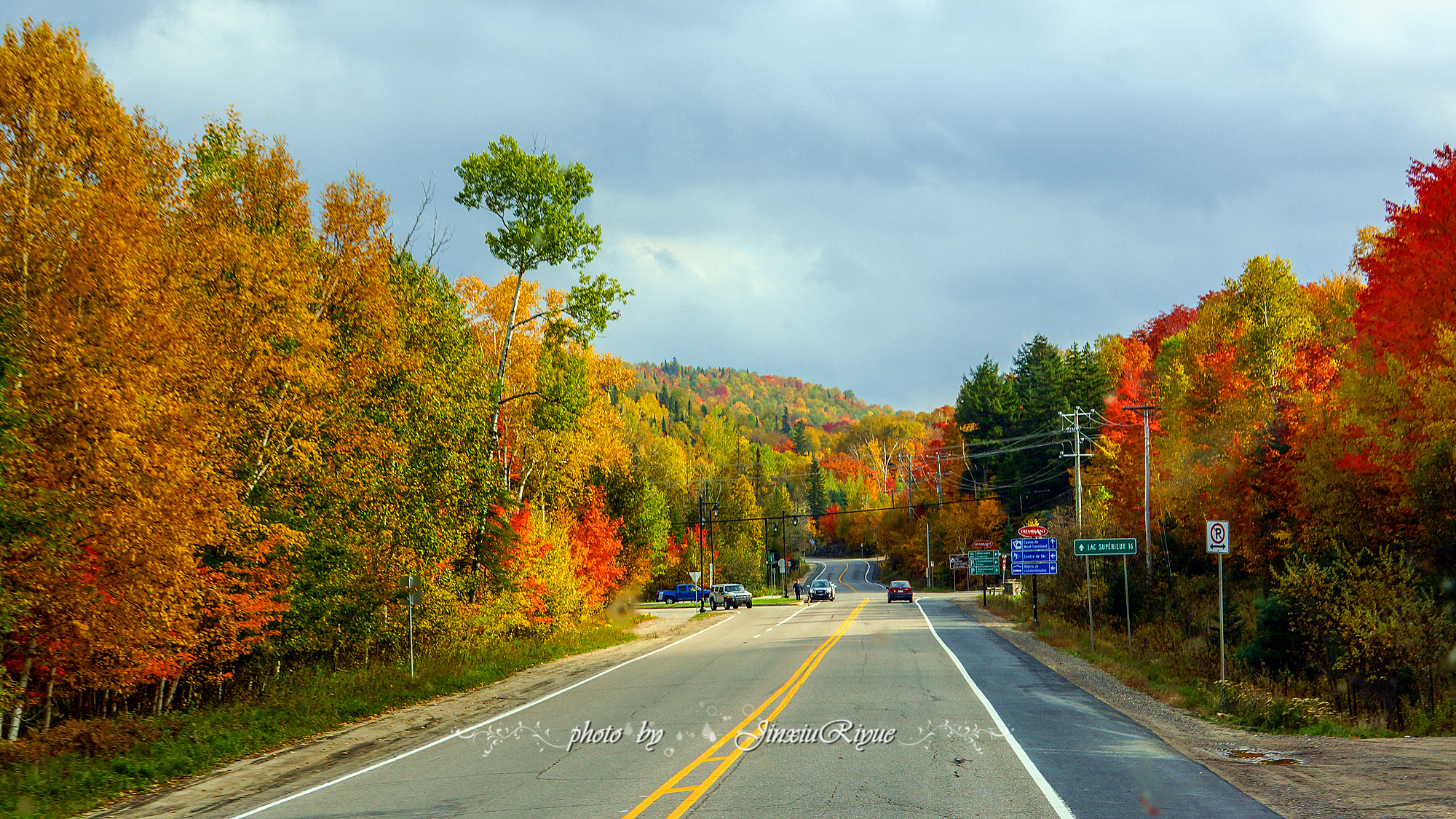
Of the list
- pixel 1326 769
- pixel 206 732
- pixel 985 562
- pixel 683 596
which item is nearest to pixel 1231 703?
pixel 1326 769

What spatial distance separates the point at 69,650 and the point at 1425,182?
32.4m

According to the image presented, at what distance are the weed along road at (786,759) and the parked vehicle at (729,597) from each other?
4303 centimetres

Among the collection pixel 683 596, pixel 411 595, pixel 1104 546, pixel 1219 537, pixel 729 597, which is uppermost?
pixel 1219 537

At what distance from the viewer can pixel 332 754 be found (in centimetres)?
1267

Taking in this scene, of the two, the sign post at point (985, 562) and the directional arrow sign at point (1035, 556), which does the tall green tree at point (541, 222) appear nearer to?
the directional arrow sign at point (1035, 556)

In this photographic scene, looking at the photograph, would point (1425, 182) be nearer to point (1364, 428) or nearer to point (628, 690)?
point (1364, 428)

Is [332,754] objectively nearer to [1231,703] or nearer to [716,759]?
[716,759]

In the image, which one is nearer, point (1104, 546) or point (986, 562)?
point (1104, 546)

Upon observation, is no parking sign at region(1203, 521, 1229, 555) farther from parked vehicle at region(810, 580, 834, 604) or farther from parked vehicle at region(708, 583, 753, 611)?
parked vehicle at region(810, 580, 834, 604)

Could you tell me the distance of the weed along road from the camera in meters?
8.62

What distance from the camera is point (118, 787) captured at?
1080 centimetres

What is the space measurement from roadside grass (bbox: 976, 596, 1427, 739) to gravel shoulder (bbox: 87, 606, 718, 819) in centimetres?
1263

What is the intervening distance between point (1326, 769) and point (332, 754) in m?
12.7

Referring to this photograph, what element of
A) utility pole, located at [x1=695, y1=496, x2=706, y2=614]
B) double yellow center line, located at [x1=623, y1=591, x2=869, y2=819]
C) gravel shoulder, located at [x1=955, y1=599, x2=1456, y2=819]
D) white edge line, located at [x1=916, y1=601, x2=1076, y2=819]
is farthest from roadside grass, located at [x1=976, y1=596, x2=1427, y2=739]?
utility pole, located at [x1=695, y1=496, x2=706, y2=614]
